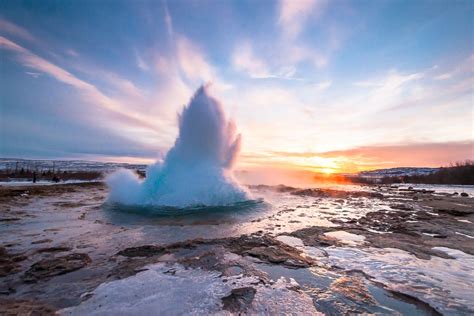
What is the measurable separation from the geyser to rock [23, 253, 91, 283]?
7580mm

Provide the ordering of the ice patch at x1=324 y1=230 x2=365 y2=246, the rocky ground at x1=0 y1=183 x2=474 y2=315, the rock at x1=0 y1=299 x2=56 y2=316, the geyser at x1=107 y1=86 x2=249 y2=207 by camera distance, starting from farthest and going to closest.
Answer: the geyser at x1=107 y1=86 x2=249 y2=207
the ice patch at x1=324 y1=230 x2=365 y2=246
the rocky ground at x1=0 y1=183 x2=474 y2=315
the rock at x1=0 y1=299 x2=56 y2=316

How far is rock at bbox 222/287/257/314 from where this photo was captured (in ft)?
10.9

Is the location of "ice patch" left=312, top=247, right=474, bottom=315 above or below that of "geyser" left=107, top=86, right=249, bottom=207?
below

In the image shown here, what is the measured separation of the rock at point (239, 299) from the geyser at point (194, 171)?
9552mm

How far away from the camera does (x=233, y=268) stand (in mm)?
4789

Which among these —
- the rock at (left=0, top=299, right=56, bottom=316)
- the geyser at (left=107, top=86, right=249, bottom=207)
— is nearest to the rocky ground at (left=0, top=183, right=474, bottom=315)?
the rock at (left=0, top=299, right=56, bottom=316)

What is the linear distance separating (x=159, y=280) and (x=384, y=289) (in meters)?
3.97

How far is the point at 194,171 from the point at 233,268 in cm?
1009

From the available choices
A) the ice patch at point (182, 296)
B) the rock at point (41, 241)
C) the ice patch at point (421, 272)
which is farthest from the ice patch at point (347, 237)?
the rock at point (41, 241)

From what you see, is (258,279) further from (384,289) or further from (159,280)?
(384,289)

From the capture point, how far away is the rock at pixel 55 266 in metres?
4.41

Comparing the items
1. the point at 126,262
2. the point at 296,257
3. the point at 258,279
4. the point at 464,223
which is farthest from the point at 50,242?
the point at 464,223

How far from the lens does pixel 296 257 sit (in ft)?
17.9

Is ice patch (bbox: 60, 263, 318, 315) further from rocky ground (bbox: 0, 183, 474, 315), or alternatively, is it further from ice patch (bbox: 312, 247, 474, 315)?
ice patch (bbox: 312, 247, 474, 315)
